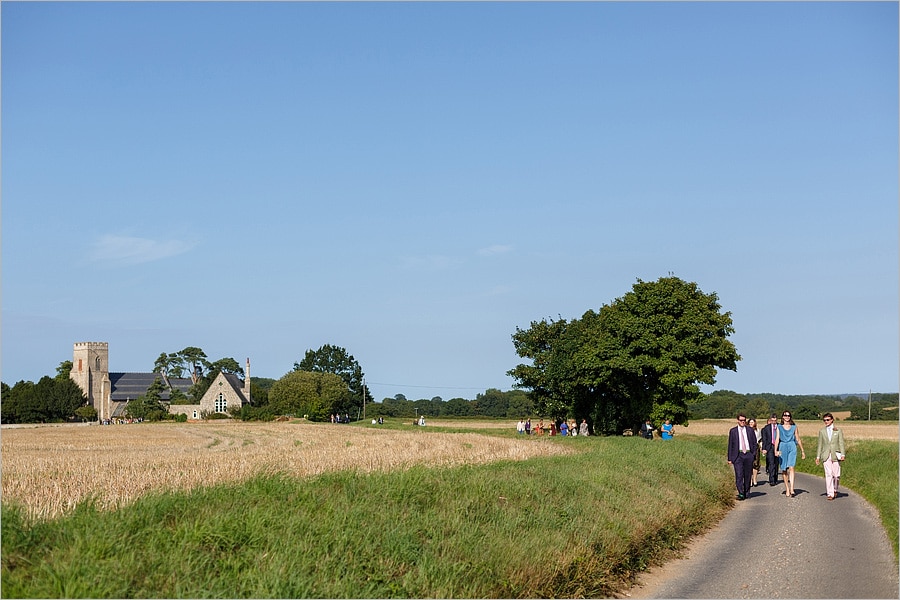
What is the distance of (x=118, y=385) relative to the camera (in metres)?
159

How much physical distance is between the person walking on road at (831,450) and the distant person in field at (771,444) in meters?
2.61

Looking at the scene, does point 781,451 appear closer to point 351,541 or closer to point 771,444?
point 771,444

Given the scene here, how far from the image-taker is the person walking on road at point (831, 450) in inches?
725

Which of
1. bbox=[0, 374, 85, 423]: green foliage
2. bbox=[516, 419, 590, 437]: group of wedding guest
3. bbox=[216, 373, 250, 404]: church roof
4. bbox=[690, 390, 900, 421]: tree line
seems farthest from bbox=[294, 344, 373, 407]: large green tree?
bbox=[690, 390, 900, 421]: tree line

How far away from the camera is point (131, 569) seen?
739 cm

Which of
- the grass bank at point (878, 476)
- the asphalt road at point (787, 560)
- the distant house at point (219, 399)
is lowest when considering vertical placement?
the distant house at point (219, 399)

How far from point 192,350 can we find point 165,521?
6552 inches

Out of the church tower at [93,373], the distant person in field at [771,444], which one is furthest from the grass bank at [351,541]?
the church tower at [93,373]

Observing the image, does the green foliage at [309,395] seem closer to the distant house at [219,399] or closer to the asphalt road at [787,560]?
the distant house at [219,399]

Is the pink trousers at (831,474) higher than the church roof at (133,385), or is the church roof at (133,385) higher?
the pink trousers at (831,474)

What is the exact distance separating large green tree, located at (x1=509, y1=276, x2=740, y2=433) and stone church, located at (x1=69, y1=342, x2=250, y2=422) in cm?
9215

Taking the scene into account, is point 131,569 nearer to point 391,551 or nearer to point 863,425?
point 391,551

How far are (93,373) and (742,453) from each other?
499 feet

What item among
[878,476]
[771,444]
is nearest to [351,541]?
[878,476]
